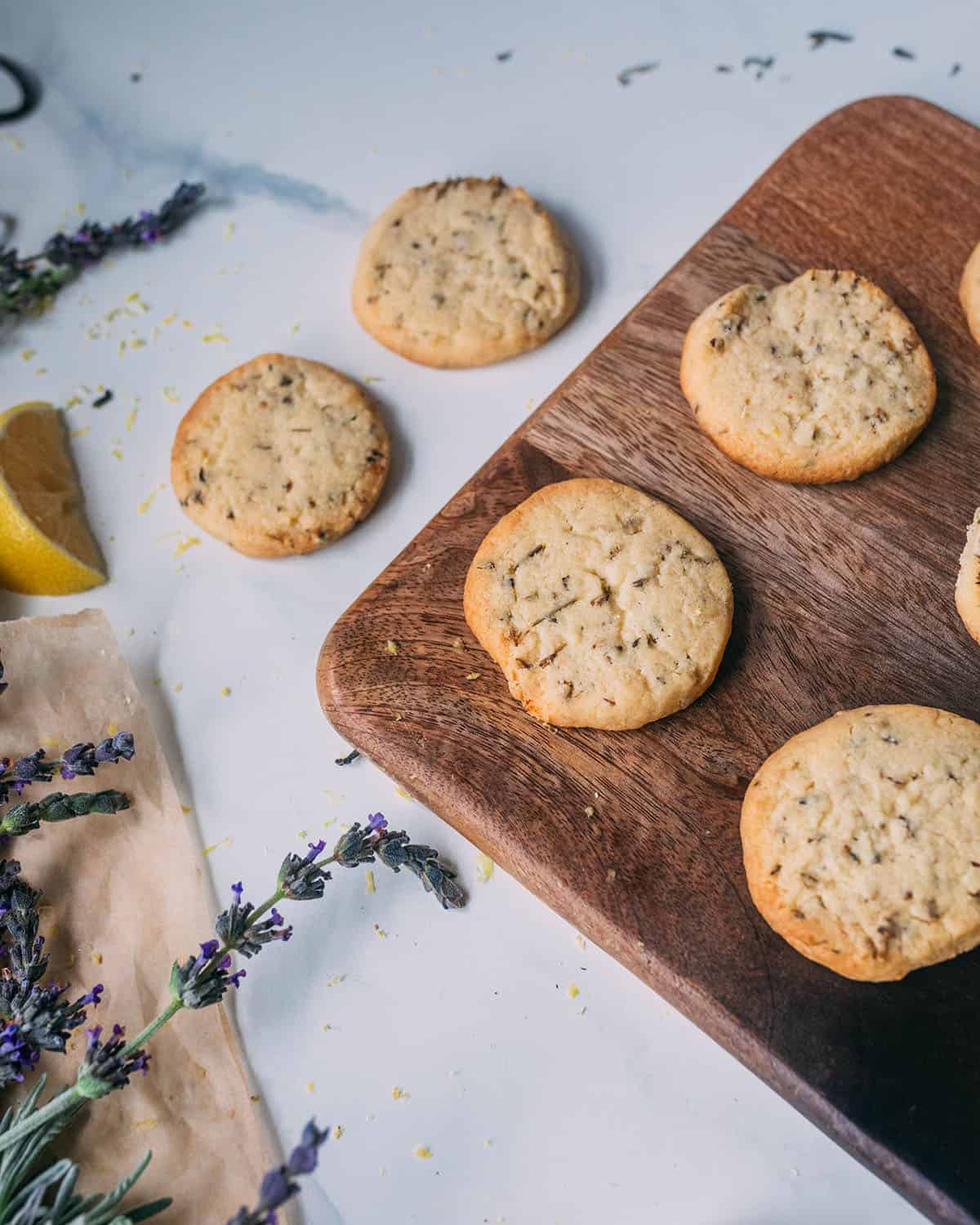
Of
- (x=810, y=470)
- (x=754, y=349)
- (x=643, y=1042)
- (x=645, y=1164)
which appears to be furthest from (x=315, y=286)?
(x=645, y=1164)

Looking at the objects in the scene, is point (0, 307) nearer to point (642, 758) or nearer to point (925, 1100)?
point (642, 758)

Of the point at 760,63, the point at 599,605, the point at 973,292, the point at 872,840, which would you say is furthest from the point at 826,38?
the point at 872,840

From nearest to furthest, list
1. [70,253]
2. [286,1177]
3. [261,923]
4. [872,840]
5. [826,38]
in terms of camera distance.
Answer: [286,1177], [872,840], [261,923], [70,253], [826,38]

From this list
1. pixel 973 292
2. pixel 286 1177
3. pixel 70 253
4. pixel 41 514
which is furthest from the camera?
pixel 70 253

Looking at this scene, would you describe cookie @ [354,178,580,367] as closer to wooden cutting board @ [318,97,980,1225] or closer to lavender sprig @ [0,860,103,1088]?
wooden cutting board @ [318,97,980,1225]

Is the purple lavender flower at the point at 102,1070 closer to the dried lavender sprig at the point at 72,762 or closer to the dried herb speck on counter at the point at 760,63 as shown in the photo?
the dried lavender sprig at the point at 72,762

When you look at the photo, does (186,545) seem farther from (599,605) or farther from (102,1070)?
(102,1070)

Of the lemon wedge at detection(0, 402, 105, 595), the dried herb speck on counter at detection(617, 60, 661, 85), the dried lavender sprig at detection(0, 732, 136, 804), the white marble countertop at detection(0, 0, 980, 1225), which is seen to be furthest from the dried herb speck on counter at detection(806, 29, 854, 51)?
the dried lavender sprig at detection(0, 732, 136, 804)
